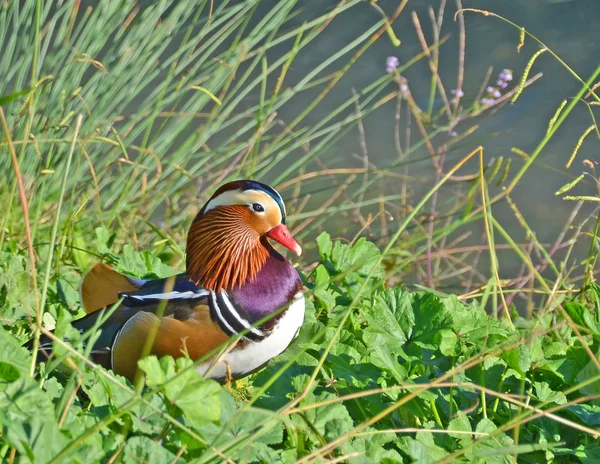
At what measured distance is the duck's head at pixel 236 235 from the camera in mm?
2055

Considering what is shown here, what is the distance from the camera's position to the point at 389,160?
3762 mm

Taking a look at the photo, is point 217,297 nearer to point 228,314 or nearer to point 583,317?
point 228,314

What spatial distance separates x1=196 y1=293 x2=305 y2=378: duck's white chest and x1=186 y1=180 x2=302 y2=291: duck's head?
0.18 metres

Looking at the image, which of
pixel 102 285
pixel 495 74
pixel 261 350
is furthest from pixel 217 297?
pixel 495 74

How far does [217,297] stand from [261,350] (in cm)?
18

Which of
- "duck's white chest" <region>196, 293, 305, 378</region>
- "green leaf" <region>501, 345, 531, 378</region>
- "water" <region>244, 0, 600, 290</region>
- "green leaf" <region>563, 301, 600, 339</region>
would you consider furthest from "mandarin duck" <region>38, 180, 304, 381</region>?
"water" <region>244, 0, 600, 290</region>

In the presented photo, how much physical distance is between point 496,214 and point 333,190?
0.71 m

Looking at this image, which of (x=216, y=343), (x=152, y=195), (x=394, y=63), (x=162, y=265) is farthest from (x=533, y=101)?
(x=216, y=343)

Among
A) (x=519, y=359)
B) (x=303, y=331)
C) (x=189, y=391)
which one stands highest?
(x=189, y=391)

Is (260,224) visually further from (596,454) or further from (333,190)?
(333,190)

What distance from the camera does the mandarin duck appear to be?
6.21 feet

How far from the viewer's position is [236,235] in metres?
2.15

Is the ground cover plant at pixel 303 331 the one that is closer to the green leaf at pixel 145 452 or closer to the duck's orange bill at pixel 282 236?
Result: the green leaf at pixel 145 452

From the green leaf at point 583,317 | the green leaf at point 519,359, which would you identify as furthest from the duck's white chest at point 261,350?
the green leaf at point 583,317
